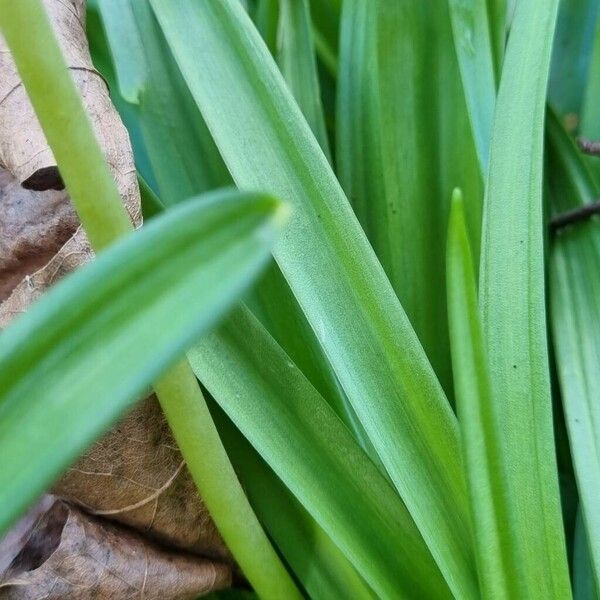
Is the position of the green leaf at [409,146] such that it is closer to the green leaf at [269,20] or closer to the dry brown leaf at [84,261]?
the green leaf at [269,20]

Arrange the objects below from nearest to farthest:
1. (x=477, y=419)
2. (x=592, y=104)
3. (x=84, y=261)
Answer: (x=477, y=419) → (x=84, y=261) → (x=592, y=104)

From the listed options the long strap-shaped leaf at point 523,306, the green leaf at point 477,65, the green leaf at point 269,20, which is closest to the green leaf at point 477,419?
the long strap-shaped leaf at point 523,306

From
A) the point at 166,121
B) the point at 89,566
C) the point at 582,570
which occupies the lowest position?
the point at 582,570

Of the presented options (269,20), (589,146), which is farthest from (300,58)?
(589,146)

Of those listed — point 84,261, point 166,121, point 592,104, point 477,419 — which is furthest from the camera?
point 592,104

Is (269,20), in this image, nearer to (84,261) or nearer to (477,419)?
(84,261)
